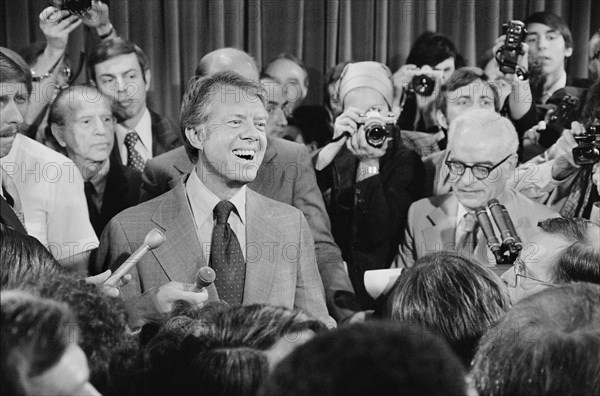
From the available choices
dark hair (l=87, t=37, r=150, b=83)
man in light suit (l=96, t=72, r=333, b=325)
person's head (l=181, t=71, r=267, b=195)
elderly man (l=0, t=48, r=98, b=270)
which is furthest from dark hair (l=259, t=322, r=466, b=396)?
dark hair (l=87, t=37, r=150, b=83)

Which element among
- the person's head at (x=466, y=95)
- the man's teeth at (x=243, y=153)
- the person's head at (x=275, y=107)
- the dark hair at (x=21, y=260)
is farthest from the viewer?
the person's head at (x=275, y=107)

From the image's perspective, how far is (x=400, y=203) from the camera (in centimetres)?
265

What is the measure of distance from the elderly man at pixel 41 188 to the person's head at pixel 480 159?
3.27 feet

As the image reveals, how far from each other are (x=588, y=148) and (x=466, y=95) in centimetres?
58

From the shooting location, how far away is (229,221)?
2117 mm

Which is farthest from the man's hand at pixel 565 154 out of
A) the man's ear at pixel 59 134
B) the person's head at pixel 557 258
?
the man's ear at pixel 59 134

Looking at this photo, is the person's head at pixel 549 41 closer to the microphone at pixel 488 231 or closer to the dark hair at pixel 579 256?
the microphone at pixel 488 231

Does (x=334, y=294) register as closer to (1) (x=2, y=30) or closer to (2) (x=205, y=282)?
(2) (x=205, y=282)

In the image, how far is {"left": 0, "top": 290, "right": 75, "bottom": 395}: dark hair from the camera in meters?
0.82

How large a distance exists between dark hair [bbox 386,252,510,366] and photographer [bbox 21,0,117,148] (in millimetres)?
1670

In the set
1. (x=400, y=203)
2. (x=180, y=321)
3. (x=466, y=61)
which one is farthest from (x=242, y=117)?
(x=466, y=61)

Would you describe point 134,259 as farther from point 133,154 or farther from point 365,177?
point 133,154

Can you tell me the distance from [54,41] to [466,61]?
1.82 meters

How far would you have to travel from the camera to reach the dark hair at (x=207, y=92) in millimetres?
2178
